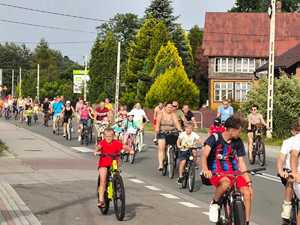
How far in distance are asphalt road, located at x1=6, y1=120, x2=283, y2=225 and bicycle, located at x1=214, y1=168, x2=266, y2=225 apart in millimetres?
1899

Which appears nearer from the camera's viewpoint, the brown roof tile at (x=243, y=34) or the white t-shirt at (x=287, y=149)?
the white t-shirt at (x=287, y=149)

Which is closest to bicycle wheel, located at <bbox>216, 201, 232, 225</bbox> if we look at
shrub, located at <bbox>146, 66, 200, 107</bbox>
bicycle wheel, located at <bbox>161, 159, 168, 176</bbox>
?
bicycle wheel, located at <bbox>161, 159, 168, 176</bbox>

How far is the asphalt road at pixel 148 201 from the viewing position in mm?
10398

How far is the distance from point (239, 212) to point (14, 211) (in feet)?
13.5

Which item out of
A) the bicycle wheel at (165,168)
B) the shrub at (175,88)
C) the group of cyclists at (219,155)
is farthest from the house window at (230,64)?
the bicycle wheel at (165,168)

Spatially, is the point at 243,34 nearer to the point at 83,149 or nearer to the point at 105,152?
the point at 83,149

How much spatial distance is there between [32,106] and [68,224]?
36435mm

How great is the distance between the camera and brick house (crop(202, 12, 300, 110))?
2751 inches

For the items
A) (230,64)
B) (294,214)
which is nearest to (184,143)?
(294,214)

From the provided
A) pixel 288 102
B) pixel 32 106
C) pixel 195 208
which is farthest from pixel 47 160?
pixel 32 106

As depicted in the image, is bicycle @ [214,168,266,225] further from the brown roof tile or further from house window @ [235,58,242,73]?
house window @ [235,58,242,73]

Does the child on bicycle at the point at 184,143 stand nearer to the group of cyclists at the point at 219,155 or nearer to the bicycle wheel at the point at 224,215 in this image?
the group of cyclists at the point at 219,155

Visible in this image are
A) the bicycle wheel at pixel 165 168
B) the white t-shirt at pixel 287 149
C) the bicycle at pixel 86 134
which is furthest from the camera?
the bicycle at pixel 86 134

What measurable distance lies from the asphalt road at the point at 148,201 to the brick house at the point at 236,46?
176 feet
